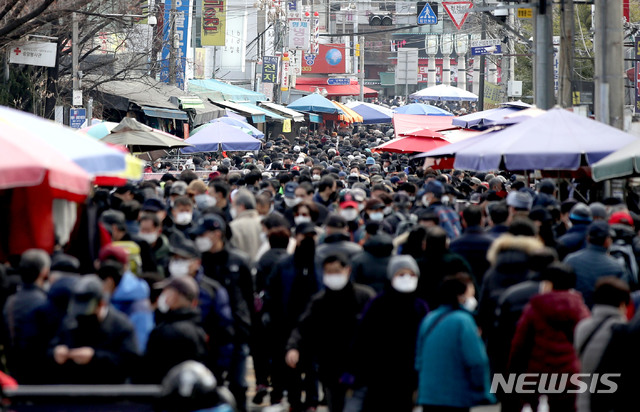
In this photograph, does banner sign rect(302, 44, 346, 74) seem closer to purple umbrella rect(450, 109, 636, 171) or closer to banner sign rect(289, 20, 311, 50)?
banner sign rect(289, 20, 311, 50)

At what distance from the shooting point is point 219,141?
2197 cm

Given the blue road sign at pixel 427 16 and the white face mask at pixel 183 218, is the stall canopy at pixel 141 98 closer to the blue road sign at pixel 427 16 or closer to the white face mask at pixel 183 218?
the blue road sign at pixel 427 16

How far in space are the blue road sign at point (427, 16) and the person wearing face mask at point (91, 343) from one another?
33.3m

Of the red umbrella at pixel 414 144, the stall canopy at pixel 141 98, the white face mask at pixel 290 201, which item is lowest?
the white face mask at pixel 290 201

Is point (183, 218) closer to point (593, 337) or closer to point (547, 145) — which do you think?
point (547, 145)

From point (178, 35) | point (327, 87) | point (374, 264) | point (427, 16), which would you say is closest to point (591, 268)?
point (374, 264)

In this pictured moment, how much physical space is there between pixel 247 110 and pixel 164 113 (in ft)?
28.3

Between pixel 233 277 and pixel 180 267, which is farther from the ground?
pixel 180 267

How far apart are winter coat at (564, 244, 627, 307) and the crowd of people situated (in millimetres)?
11

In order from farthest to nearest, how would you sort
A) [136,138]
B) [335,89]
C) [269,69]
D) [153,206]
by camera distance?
1. [335,89]
2. [269,69]
3. [136,138]
4. [153,206]

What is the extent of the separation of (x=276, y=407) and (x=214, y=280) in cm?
149

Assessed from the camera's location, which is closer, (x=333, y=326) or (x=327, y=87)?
(x=333, y=326)

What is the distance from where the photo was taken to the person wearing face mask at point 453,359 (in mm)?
6176

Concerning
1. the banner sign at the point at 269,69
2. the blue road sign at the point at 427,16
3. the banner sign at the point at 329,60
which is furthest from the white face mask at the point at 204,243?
the banner sign at the point at 329,60
